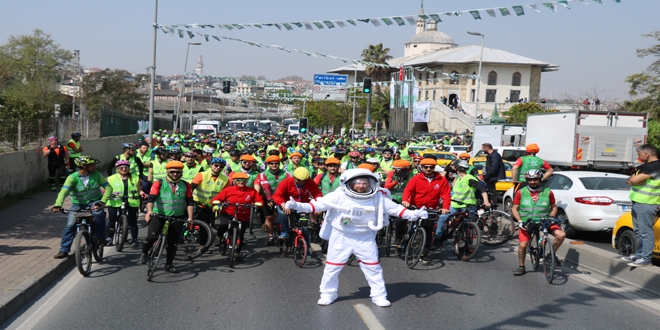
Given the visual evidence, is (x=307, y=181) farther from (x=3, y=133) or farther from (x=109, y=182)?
(x=3, y=133)

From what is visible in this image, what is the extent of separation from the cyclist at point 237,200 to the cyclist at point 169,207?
0.76 m

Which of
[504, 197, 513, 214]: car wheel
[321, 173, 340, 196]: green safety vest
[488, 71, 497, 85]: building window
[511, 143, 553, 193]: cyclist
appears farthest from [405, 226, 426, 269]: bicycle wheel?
[488, 71, 497, 85]: building window

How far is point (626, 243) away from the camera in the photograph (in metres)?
10.8

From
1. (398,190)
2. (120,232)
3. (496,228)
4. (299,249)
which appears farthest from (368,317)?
(496,228)

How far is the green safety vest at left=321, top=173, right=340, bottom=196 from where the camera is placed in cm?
1147

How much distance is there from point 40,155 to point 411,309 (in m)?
16.1

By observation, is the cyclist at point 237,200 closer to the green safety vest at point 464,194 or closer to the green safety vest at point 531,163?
the green safety vest at point 464,194

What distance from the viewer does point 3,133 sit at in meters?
19.2

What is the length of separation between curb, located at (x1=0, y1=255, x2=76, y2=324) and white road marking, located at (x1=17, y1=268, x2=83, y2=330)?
0.61 feet

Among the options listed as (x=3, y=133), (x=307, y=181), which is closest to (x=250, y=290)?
(x=307, y=181)

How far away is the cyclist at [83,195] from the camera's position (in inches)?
384

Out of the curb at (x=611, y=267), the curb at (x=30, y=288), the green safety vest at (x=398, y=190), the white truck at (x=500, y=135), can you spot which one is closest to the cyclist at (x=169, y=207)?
the curb at (x=30, y=288)

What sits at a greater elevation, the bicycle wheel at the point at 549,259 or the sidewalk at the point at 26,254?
the bicycle wheel at the point at 549,259

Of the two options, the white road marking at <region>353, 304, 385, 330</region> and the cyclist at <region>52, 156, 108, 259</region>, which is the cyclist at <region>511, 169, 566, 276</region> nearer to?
the white road marking at <region>353, 304, 385, 330</region>
